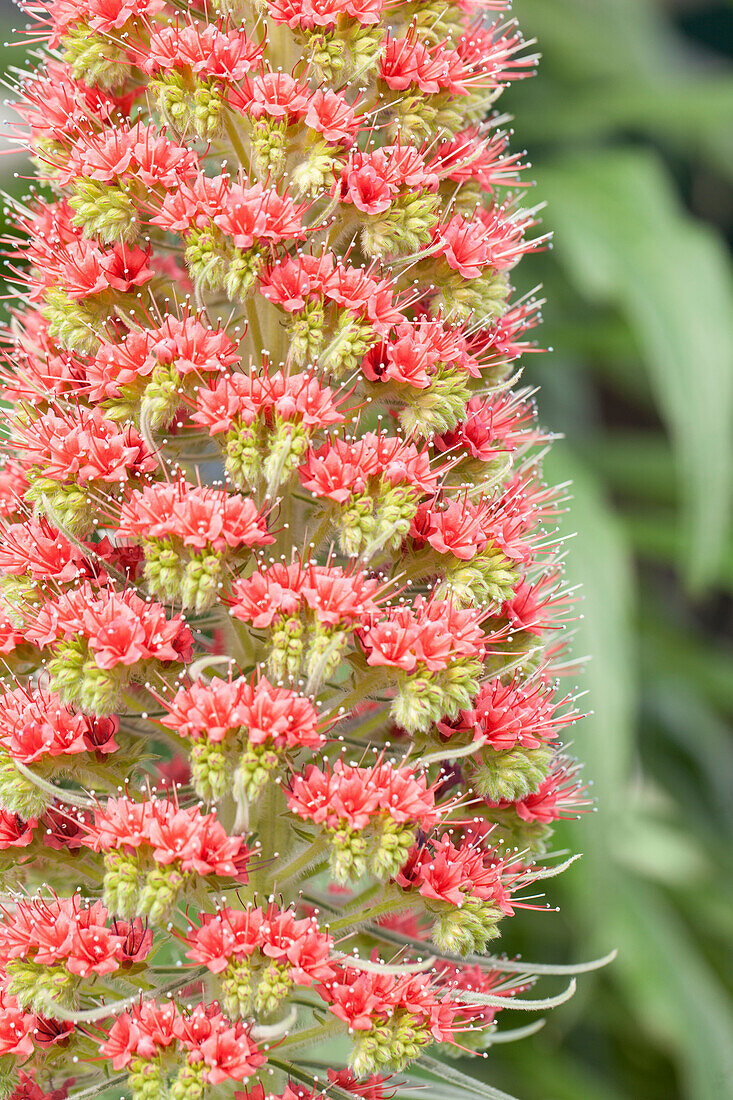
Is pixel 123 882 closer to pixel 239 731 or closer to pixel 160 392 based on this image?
pixel 239 731

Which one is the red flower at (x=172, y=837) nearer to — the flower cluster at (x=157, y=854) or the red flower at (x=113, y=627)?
the flower cluster at (x=157, y=854)

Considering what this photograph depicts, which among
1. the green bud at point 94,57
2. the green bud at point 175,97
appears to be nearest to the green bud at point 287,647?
the green bud at point 175,97

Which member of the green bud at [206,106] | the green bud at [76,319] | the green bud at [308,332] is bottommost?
the green bud at [76,319]

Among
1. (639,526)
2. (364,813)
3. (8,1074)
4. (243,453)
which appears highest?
(243,453)

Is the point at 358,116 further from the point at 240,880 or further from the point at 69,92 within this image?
the point at 240,880

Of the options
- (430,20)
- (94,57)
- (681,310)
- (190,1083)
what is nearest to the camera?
(190,1083)

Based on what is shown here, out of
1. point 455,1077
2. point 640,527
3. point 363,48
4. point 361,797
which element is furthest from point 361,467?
point 640,527

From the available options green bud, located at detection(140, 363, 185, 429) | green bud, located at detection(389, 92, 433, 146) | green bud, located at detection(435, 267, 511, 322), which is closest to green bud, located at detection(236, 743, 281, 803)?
green bud, located at detection(140, 363, 185, 429)

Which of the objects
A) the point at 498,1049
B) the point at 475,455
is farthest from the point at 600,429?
the point at 475,455
